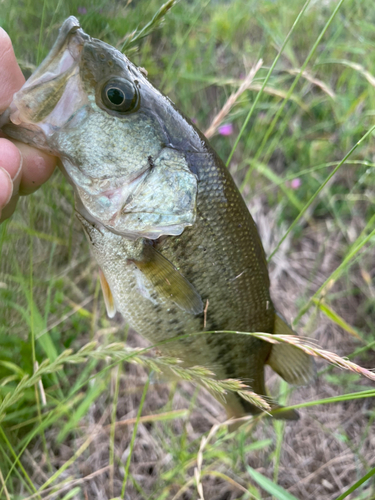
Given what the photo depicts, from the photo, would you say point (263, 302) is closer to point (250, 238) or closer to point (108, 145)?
point (250, 238)

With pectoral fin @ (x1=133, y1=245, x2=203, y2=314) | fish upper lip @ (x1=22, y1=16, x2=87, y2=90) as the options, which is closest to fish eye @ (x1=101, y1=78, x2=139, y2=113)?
fish upper lip @ (x1=22, y1=16, x2=87, y2=90)

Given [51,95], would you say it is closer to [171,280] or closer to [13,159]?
[13,159]

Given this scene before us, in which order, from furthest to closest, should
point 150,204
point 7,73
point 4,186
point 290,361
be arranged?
point 290,361 < point 150,204 < point 7,73 < point 4,186

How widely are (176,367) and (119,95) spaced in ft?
3.02

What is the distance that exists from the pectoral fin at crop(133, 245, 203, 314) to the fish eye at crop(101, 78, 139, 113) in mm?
503

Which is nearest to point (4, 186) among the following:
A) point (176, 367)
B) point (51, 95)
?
point (51, 95)

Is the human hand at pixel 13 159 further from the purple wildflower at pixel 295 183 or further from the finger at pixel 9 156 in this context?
the purple wildflower at pixel 295 183

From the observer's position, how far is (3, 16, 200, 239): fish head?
1119 mm

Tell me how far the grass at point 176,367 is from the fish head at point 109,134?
230 millimetres

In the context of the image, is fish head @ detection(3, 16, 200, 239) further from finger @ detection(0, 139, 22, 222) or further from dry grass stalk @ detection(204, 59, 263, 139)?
dry grass stalk @ detection(204, 59, 263, 139)

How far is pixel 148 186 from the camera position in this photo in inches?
50.5

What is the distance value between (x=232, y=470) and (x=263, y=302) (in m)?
1.13

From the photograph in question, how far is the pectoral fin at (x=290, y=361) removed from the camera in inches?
63.1

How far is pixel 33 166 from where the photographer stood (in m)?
1.25
